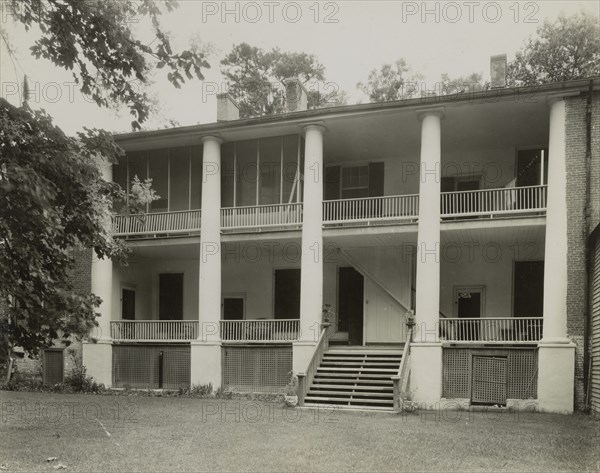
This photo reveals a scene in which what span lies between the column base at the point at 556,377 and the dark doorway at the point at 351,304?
6519 mm

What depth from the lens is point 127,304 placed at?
73.5 ft

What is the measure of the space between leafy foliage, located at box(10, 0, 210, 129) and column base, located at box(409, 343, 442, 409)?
36.6 feet

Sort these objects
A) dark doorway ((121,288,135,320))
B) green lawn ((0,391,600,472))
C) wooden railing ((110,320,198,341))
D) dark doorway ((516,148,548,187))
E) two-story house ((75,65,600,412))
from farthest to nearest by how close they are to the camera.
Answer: dark doorway ((121,288,135,320))
wooden railing ((110,320,198,341))
dark doorway ((516,148,548,187))
two-story house ((75,65,600,412))
green lawn ((0,391,600,472))

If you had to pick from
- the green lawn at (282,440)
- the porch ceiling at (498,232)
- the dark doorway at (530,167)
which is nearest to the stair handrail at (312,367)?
the green lawn at (282,440)

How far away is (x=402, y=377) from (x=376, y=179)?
7.80 metres

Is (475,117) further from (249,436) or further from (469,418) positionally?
(249,436)

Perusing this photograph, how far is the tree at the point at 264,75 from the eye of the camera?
35.3m

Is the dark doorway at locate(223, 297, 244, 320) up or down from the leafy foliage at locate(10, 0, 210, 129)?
down

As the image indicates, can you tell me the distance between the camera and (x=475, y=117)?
1752cm

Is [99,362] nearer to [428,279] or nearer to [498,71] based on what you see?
[428,279]

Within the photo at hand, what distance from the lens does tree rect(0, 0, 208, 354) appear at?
6469 mm

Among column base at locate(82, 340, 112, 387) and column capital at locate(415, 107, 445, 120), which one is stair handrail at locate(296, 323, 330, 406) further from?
column base at locate(82, 340, 112, 387)

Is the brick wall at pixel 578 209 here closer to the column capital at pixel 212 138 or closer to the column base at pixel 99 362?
the column capital at pixel 212 138

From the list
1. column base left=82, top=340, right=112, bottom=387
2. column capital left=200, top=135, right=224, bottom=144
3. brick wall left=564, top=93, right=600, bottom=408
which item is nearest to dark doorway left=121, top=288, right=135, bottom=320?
column base left=82, top=340, right=112, bottom=387
